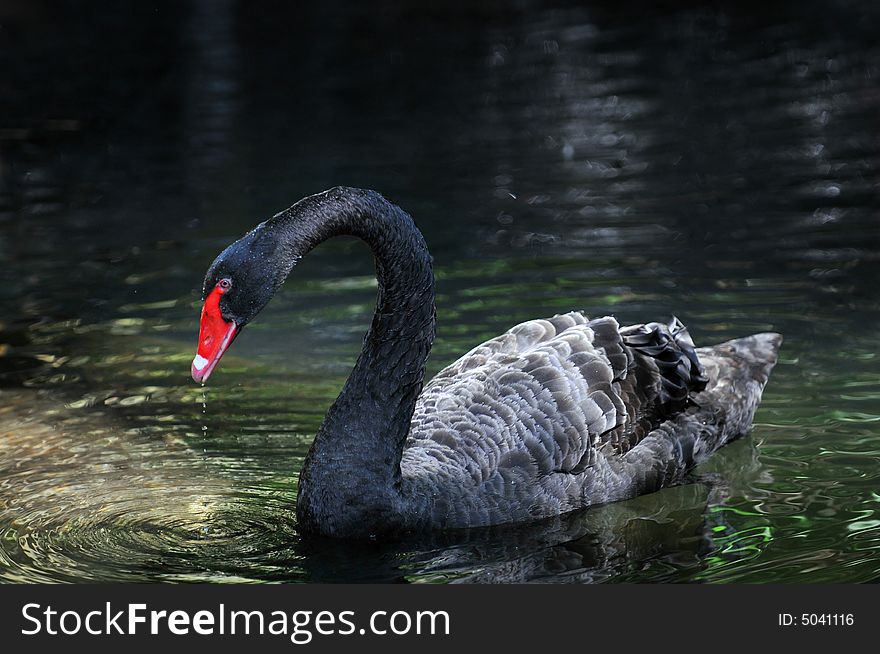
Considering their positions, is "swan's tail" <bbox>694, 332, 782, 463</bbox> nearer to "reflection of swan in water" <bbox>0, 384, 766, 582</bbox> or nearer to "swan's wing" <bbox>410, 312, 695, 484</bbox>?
"reflection of swan in water" <bbox>0, 384, 766, 582</bbox>

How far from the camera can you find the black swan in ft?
17.3

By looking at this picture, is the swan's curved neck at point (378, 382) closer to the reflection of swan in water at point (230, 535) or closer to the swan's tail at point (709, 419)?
the reflection of swan in water at point (230, 535)

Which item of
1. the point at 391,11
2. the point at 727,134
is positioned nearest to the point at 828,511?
the point at 727,134

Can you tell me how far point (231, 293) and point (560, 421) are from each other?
168 centimetres

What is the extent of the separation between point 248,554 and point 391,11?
19.2 metres

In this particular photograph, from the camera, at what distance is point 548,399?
19.9ft

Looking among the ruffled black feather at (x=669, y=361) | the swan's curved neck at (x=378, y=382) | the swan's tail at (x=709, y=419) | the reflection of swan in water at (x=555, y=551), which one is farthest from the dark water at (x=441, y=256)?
the ruffled black feather at (x=669, y=361)

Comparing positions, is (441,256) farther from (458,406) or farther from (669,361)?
(458,406)

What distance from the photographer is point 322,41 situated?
70.3 ft

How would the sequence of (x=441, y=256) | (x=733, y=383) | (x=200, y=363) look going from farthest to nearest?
(x=441, y=256) → (x=733, y=383) → (x=200, y=363)

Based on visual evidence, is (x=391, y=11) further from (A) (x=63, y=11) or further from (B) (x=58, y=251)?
(B) (x=58, y=251)

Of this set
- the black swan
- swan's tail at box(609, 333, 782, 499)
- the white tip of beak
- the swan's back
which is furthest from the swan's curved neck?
swan's tail at box(609, 333, 782, 499)

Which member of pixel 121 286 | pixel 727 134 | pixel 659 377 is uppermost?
pixel 727 134

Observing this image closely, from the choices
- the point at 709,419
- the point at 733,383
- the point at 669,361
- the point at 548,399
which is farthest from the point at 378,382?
the point at 733,383
